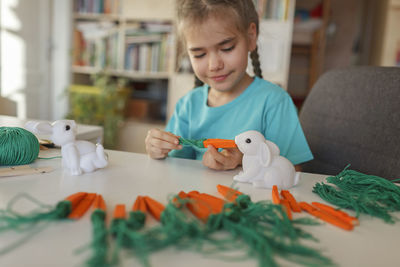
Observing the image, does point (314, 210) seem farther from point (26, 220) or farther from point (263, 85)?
point (263, 85)

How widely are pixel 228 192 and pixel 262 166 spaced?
3.8 inches

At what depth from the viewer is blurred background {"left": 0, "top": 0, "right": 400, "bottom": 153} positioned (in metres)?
2.35

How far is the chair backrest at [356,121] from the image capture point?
2.74ft

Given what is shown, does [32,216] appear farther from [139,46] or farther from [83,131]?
[139,46]

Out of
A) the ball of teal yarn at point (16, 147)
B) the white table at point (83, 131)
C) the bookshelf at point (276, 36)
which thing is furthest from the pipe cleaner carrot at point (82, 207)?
the bookshelf at point (276, 36)

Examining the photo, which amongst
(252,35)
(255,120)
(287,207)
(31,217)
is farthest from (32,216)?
(252,35)

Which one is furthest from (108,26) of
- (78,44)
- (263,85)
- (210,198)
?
(210,198)

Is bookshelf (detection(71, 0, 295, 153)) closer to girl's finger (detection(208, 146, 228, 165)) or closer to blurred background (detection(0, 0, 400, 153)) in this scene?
blurred background (detection(0, 0, 400, 153))

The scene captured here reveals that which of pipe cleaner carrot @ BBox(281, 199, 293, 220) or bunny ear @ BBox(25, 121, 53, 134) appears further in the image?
bunny ear @ BBox(25, 121, 53, 134)

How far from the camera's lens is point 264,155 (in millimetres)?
582

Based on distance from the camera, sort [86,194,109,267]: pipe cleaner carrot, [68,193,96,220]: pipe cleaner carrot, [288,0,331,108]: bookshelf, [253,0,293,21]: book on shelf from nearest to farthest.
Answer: [86,194,109,267]: pipe cleaner carrot → [68,193,96,220]: pipe cleaner carrot → [253,0,293,21]: book on shelf → [288,0,331,108]: bookshelf

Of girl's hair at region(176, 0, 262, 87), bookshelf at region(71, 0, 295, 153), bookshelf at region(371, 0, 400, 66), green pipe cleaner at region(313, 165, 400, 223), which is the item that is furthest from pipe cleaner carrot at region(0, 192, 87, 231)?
bookshelf at region(371, 0, 400, 66)

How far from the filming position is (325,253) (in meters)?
0.36

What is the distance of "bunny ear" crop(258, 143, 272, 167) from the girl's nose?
0.37 meters
